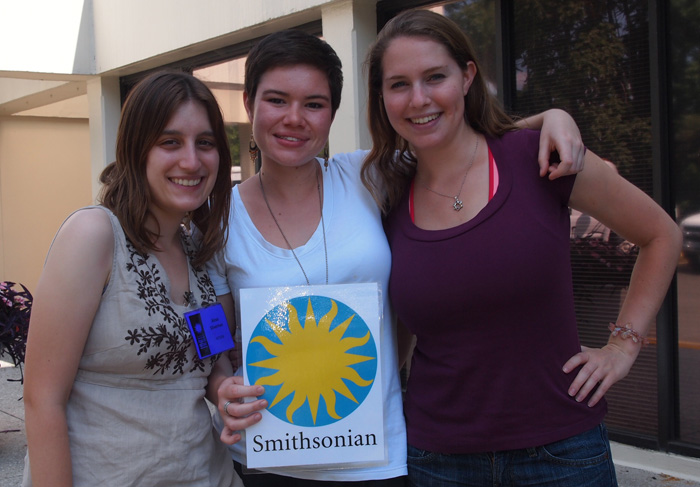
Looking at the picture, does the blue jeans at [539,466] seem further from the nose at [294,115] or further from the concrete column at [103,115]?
the concrete column at [103,115]

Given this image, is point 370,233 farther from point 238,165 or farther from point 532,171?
point 238,165

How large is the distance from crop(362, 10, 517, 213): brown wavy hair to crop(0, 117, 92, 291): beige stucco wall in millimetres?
9880

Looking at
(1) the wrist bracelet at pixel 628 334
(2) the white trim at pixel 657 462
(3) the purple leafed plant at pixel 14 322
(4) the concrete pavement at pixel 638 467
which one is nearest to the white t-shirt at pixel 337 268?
(1) the wrist bracelet at pixel 628 334

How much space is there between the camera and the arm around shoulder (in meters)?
1.61

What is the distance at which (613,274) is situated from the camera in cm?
408

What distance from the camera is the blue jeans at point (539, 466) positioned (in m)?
1.78

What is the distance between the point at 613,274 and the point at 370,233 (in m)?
2.55

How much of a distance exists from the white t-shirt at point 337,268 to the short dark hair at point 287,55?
0.38 meters

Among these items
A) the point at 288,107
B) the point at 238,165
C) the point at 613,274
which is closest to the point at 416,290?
the point at 288,107

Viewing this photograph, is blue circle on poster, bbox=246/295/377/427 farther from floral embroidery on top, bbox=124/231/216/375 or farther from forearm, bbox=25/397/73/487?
forearm, bbox=25/397/73/487

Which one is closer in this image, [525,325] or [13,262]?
[525,325]

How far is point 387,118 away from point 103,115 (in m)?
6.43

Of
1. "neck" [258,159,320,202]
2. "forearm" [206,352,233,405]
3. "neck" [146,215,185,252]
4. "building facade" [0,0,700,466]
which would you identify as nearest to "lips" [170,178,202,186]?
"neck" [146,215,185,252]

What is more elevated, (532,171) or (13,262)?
(532,171)
